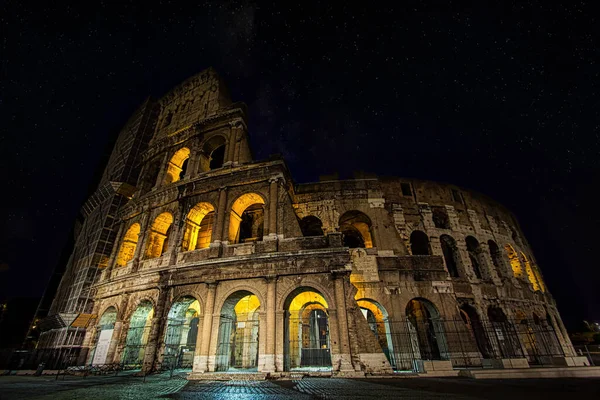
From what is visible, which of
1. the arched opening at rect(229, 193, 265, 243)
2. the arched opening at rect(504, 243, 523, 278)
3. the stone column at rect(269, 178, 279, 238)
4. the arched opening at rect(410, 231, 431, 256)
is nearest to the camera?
the stone column at rect(269, 178, 279, 238)

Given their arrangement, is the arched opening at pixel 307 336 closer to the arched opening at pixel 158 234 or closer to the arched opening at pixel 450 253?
the arched opening at pixel 158 234

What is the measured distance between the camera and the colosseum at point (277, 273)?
10000mm

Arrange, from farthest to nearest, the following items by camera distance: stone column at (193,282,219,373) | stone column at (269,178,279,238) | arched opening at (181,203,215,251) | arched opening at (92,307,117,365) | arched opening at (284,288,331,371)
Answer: arched opening at (181,203,215,251), arched opening at (284,288,331,371), arched opening at (92,307,117,365), stone column at (269,178,279,238), stone column at (193,282,219,373)

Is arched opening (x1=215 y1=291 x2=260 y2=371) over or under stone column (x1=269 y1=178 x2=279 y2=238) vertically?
under

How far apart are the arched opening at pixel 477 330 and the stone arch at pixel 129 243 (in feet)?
59.7

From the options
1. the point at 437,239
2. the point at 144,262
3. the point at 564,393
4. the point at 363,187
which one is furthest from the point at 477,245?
the point at 144,262

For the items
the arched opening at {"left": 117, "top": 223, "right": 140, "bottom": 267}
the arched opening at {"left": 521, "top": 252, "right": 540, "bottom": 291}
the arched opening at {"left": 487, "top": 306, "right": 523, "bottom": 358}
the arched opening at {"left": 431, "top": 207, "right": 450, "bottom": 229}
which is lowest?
the arched opening at {"left": 487, "top": 306, "right": 523, "bottom": 358}

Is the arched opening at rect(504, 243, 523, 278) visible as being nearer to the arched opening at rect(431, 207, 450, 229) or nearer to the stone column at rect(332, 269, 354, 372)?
the arched opening at rect(431, 207, 450, 229)

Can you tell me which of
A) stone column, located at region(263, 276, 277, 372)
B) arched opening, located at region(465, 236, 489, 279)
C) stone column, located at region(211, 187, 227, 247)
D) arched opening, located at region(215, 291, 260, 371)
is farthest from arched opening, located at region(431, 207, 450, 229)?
stone column, located at region(211, 187, 227, 247)

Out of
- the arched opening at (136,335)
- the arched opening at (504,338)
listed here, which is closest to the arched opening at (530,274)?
the arched opening at (504,338)

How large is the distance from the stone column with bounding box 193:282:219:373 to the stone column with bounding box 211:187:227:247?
1.86 m

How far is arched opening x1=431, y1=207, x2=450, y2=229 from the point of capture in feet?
55.4

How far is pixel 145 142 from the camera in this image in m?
20.4

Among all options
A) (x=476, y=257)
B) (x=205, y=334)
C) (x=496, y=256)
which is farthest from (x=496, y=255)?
(x=205, y=334)
